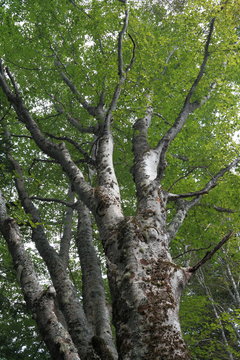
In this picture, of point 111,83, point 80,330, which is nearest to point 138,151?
point 111,83

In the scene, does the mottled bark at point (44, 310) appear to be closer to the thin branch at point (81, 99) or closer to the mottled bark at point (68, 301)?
the mottled bark at point (68, 301)

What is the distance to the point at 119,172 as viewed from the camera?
33.4 ft

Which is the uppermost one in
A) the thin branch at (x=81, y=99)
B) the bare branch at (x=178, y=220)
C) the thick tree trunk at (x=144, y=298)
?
the thin branch at (x=81, y=99)

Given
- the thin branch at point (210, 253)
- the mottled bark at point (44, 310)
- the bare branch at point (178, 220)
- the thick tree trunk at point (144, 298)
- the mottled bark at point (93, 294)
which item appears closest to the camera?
the thick tree trunk at point (144, 298)

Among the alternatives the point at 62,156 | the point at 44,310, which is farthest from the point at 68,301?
the point at 62,156

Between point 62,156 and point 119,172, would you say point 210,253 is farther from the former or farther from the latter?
point 119,172

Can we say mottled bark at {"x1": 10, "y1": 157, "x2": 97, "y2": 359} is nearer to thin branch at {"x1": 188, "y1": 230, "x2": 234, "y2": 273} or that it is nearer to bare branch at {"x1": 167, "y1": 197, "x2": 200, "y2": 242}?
bare branch at {"x1": 167, "y1": 197, "x2": 200, "y2": 242}

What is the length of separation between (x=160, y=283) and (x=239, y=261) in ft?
26.1

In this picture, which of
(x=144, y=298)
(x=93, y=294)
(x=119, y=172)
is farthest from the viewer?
(x=119, y=172)

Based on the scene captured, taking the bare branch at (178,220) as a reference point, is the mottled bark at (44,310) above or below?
below

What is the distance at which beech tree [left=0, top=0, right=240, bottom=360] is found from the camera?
8.87ft

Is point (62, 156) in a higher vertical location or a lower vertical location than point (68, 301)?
higher

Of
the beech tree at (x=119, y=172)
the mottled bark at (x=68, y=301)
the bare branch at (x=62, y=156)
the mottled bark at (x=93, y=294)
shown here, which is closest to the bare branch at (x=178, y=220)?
the beech tree at (x=119, y=172)

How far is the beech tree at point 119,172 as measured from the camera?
8.87ft
